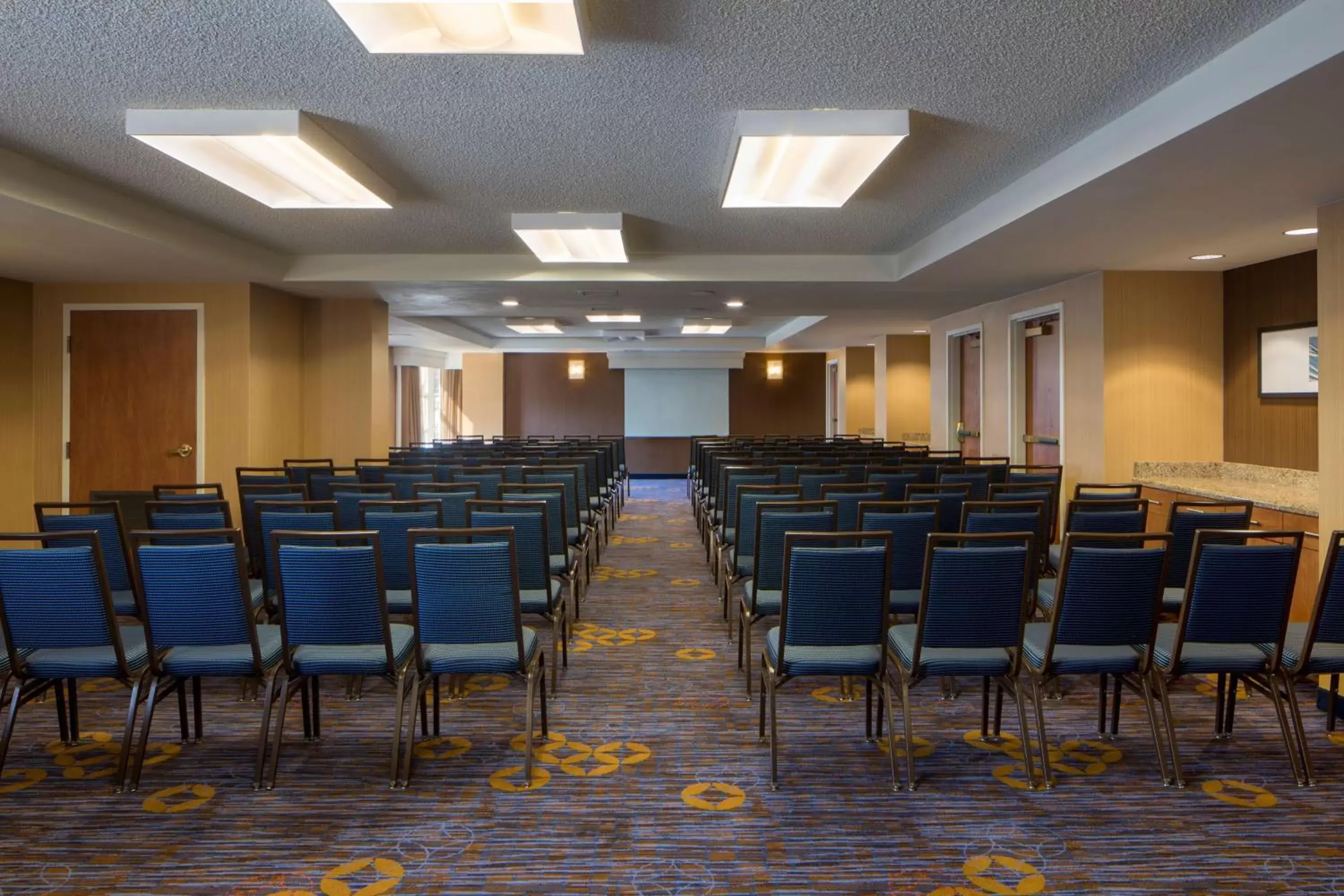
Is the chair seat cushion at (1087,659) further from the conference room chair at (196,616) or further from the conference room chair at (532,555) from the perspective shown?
the conference room chair at (196,616)

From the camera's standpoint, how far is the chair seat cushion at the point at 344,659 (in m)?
3.04

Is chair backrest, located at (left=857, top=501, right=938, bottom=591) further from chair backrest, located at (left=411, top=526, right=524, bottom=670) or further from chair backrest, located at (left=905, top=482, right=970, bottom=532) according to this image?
chair backrest, located at (left=411, top=526, right=524, bottom=670)

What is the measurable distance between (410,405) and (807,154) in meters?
15.6

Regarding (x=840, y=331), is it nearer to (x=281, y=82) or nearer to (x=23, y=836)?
(x=281, y=82)

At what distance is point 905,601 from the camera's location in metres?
4.05

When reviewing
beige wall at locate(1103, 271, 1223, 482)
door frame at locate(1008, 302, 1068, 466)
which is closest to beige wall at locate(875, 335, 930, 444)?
door frame at locate(1008, 302, 1068, 466)

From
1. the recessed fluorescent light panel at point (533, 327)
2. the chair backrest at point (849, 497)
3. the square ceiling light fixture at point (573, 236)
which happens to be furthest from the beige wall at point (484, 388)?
the chair backrest at point (849, 497)

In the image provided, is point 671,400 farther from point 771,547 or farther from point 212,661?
point 212,661

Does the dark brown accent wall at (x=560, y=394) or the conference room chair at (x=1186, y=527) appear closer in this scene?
the conference room chair at (x=1186, y=527)

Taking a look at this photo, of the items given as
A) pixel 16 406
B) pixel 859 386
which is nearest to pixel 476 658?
pixel 16 406

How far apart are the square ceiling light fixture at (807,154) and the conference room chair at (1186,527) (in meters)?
2.25

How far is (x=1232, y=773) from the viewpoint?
3.07 metres

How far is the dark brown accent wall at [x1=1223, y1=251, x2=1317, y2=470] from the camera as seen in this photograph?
19.9ft

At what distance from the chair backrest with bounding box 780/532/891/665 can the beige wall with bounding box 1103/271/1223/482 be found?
5045 mm
